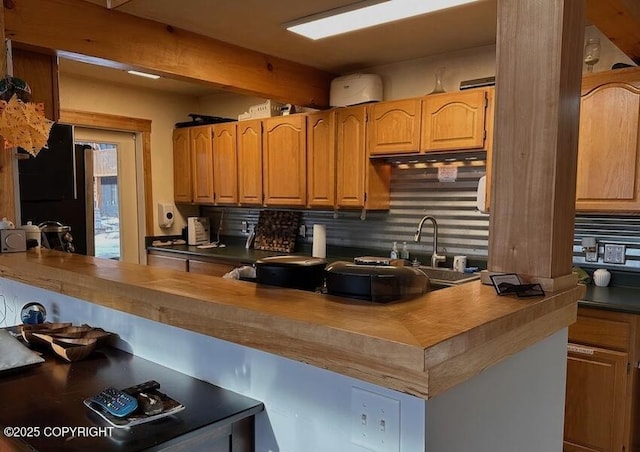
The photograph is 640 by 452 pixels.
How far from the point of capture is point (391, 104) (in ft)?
11.4

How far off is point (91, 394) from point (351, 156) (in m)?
2.78

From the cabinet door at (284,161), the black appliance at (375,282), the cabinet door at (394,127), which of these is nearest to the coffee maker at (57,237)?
the cabinet door at (284,161)

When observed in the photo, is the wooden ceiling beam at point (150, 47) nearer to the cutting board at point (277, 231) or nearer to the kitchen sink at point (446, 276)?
the cutting board at point (277, 231)

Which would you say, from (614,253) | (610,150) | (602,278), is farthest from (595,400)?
(610,150)

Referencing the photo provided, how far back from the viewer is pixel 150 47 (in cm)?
278

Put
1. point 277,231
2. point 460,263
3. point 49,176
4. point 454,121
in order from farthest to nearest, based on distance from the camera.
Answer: point 277,231
point 460,263
point 454,121
point 49,176

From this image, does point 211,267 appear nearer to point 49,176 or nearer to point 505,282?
point 49,176

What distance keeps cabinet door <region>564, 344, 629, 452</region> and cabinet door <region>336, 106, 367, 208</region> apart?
186 cm

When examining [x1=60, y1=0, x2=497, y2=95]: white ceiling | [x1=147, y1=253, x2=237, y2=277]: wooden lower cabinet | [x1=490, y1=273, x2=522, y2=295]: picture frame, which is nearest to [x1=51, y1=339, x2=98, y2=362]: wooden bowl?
[x1=490, y1=273, x2=522, y2=295]: picture frame

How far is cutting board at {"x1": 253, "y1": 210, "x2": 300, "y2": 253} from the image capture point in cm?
457

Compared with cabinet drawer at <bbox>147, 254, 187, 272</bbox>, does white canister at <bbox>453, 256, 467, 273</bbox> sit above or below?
above

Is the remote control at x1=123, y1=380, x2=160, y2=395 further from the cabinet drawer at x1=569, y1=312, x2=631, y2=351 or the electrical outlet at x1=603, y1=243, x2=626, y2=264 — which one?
the electrical outlet at x1=603, y1=243, x2=626, y2=264

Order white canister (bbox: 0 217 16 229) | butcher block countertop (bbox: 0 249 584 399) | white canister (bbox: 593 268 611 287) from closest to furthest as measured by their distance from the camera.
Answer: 1. butcher block countertop (bbox: 0 249 584 399)
2. white canister (bbox: 0 217 16 229)
3. white canister (bbox: 593 268 611 287)

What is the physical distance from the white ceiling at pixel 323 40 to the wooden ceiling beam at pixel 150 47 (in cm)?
7
